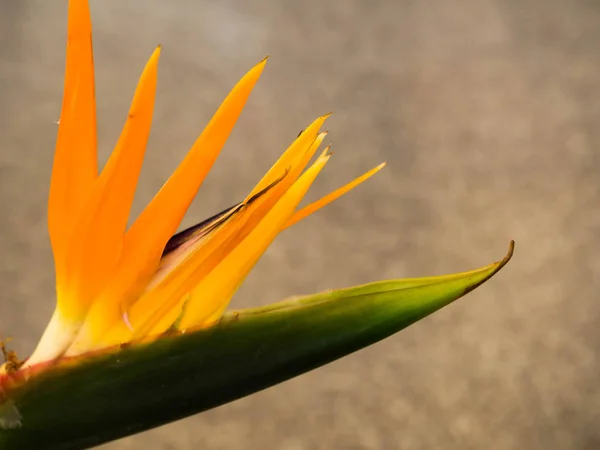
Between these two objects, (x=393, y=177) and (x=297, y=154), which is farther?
(x=393, y=177)

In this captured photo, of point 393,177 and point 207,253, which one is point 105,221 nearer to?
point 207,253

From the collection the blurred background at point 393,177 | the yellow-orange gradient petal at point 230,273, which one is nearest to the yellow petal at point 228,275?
the yellow-orange gradient petal at point 230,273

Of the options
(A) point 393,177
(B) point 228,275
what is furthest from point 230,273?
(A) point 393,177

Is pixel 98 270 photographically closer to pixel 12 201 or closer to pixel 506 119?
pixel 12 201

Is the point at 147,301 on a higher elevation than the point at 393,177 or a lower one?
lower

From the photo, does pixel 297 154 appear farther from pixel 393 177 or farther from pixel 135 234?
pixel 393 177

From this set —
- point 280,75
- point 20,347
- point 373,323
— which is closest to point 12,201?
point 20,347

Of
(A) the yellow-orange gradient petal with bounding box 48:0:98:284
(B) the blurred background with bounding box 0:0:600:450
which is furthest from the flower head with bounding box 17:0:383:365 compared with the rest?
(B) the blurred background with bounding box 0:0:600:450

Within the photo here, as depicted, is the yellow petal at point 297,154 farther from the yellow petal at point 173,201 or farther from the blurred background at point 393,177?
the blurred background at point 393,177
